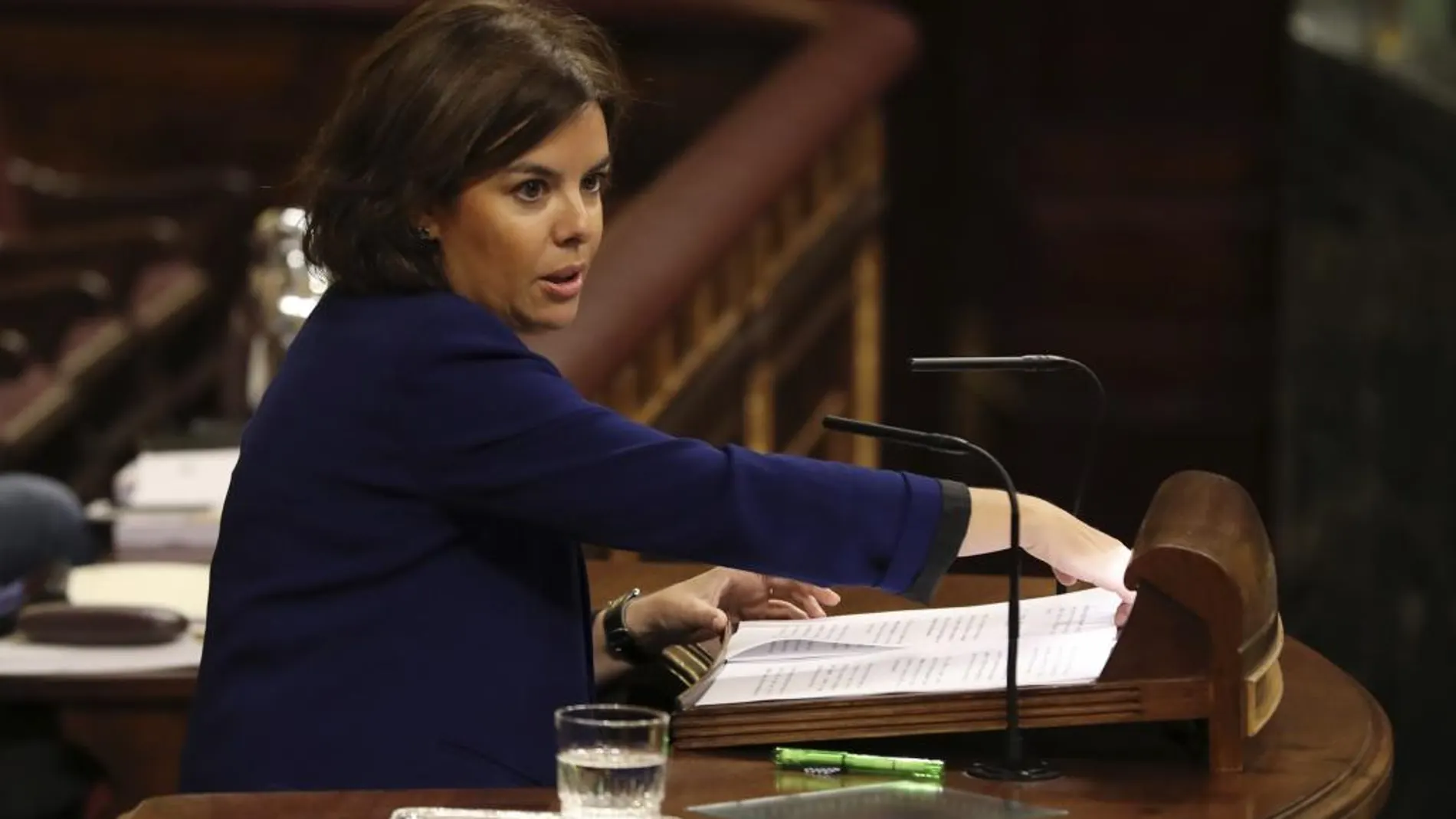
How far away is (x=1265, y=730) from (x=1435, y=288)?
3.36m

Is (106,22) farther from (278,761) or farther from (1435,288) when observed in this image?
(278,761)

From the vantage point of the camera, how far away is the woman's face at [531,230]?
5.92ft

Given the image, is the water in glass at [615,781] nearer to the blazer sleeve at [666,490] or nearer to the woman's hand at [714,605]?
the blazer sleeve at [666,490]

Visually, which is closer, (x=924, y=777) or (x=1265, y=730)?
(x=924, y=777)

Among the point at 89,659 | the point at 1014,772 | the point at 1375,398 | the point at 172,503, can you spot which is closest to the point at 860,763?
the point at 1014,772

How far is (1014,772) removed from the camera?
1.59 metres

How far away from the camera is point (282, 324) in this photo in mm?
3342

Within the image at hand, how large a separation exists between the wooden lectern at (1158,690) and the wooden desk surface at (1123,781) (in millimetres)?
31

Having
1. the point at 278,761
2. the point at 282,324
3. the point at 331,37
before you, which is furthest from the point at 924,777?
the point at 331,37

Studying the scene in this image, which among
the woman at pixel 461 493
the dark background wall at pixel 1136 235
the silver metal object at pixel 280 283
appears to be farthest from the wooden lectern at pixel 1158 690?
the dark background wall at pixel 1136 235

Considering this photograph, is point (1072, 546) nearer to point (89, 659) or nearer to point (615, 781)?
point (615, 781)

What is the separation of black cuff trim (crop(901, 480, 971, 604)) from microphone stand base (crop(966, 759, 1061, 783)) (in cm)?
15

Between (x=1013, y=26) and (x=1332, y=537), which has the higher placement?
(x=1013, y=26)

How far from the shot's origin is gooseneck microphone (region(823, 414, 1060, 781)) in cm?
158
